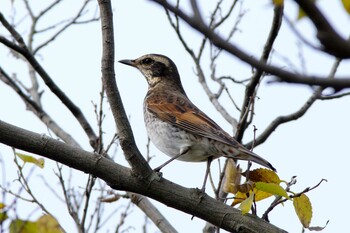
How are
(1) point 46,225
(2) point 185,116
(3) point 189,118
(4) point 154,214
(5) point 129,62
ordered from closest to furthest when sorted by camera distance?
1. (1) point 46,225
2. (4) point 154,214
3. (3) point 189,118
4. (2) point 185,116
5. (5) point 129,62

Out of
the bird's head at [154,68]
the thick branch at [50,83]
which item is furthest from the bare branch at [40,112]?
the bird's head at [154,68]

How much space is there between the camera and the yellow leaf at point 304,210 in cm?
532

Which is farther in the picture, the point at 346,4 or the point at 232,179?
the point at 232,179

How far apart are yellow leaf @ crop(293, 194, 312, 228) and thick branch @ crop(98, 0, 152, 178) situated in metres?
1.48

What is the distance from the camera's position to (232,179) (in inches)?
236

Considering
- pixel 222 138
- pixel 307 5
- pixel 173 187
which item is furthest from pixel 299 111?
pixel 307 5

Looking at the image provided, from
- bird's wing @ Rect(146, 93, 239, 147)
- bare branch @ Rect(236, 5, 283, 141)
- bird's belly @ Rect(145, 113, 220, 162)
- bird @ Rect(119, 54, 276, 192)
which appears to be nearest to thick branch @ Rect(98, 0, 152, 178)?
bird @ Rect(119, 54, 276, 192)

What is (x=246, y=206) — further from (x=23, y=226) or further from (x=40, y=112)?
(x=40, y=112)

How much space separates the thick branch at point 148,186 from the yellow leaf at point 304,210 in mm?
257

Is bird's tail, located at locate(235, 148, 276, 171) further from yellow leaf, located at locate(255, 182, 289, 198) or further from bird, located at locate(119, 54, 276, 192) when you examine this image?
yellow leaf, located at locate(255, 182, 289, 198)

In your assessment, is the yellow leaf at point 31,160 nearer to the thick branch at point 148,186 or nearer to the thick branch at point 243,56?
the thick branch at point 148,186

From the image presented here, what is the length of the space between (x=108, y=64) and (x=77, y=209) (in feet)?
11.2

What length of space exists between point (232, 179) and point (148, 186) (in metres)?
1.01

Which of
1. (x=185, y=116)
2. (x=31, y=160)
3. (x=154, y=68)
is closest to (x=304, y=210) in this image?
(x=31, y=160)
